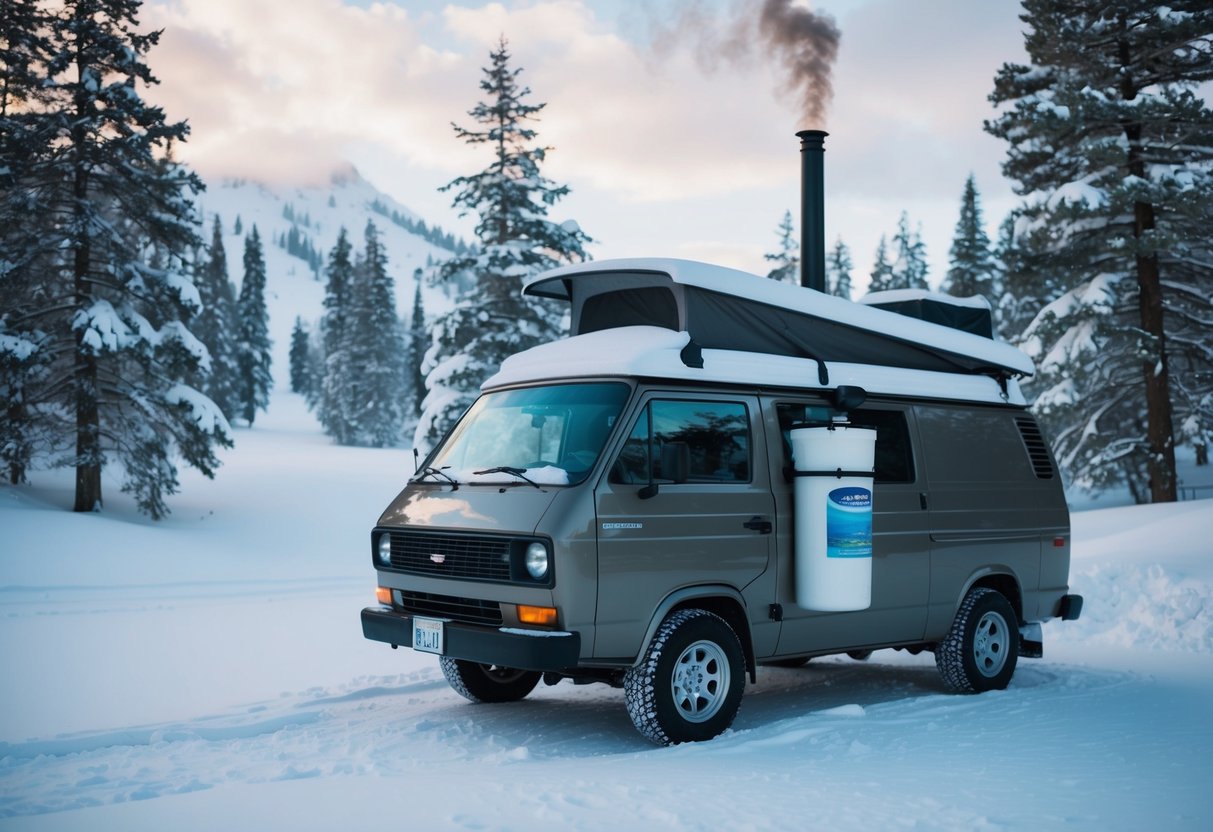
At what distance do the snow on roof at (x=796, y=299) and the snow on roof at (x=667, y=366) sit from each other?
0.37m

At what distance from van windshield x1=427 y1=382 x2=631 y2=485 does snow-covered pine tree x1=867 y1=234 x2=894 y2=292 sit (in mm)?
55511

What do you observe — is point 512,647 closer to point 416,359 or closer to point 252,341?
point 416,359

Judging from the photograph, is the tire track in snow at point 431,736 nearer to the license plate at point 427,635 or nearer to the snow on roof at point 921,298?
the license plate at point 427,635

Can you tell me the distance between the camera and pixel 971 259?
4681 centimetres

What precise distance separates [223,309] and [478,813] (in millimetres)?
70525

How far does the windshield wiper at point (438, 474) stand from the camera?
7.18 metres

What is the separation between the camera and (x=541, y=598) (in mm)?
6391

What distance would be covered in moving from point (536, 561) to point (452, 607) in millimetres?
883

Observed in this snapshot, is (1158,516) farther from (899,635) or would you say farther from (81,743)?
(81,743)

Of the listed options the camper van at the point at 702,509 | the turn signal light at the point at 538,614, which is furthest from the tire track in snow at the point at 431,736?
the turn signal light at the point at 538,614

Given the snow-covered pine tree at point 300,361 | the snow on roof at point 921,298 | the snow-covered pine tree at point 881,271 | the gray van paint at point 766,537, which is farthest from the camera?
the snow-covered pine tree at point 300,361

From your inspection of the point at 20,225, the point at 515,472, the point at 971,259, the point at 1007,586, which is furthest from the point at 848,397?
the point at 971,259

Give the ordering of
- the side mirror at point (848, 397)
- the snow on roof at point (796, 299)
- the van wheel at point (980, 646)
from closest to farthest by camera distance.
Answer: the snow on roof at point (796, 299)
the side mirror at point (848, 397)
the van wheel at point (980, 646)

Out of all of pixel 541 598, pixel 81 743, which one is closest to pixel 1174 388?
pixel 541 598
